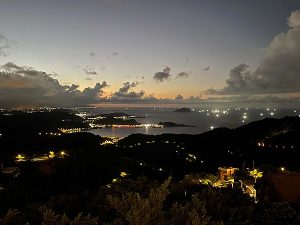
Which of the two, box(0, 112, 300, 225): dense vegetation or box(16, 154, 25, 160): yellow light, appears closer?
box(0, 112, 300, 225): dense vegetation

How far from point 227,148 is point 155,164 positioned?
2442 cm

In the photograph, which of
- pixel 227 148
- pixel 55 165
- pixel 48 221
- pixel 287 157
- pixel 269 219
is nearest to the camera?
pixel 48 221

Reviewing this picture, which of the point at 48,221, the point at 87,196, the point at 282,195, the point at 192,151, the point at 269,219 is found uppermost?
the point at 48,221

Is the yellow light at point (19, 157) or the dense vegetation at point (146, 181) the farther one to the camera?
the yellow light at point (19, 157)

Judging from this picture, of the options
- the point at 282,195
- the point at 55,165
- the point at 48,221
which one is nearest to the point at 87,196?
the point at 48,221

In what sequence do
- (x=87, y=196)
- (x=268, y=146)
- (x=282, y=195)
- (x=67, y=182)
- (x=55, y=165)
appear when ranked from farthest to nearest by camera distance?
1. (x=268, y=146)
2. (x=55, y=165)
3. (x=67, y=182)
4. (x=282, y=195)
5. (x=87, y=196)

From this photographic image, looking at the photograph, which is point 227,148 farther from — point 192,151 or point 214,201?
point 214,201

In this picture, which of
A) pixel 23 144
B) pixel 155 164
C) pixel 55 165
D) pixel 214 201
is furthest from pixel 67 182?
pixel 23 144

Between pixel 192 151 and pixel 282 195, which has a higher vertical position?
pixel 282 195

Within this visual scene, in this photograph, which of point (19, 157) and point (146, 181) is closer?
point (146, 181)

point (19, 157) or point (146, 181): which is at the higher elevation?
point (146, 181)

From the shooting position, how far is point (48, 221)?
17.3 ft

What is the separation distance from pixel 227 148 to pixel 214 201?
78756 mm

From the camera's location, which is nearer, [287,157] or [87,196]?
[87,196]
